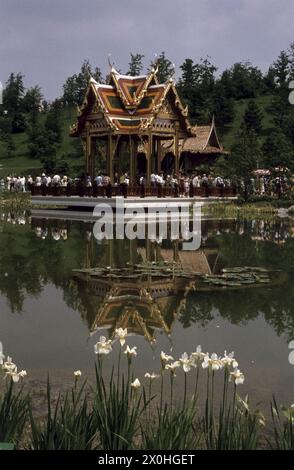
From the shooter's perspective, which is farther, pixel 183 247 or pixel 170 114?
pixel 170 114

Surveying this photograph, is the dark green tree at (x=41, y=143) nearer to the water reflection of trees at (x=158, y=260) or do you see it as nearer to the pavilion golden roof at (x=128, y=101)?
the pavilion golden roof at (x=128, y=101)

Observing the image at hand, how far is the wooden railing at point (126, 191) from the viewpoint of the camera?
24.8 m

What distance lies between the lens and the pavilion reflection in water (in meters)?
6.82

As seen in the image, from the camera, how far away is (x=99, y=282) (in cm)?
932

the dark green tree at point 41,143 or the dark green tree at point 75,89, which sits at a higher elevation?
the dark green tree at point 75,89

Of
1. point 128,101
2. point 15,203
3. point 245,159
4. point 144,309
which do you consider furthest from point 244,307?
point 15,203

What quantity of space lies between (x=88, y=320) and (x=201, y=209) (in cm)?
2050

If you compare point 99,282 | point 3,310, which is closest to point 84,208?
point 99,282

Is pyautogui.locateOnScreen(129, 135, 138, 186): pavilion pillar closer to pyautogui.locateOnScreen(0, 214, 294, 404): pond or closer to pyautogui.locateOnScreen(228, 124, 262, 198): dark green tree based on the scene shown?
pyautogui.locateOnScreen(228, 124, 262, 198): dark green tree

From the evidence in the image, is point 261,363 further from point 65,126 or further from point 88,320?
point 65,126

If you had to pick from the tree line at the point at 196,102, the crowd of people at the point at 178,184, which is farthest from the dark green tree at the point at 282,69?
the crowd of people at the point at 178,184

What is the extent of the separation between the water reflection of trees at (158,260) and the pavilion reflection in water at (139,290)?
0.04m

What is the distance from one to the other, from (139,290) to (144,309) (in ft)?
3.99

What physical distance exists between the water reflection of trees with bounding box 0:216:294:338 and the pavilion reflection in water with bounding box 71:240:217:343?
0.04 meters
